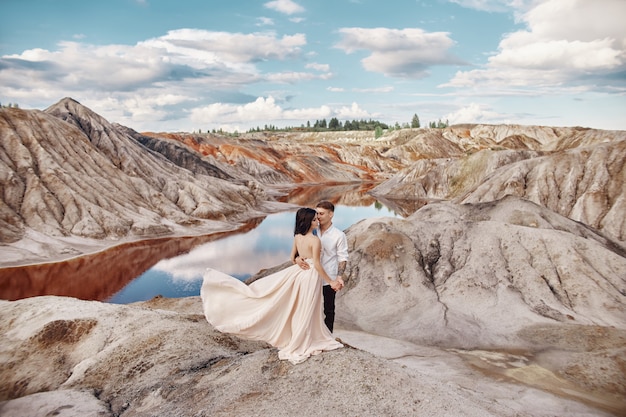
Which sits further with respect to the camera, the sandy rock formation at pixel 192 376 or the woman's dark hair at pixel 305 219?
the woman's dark hair at pixel 305 219

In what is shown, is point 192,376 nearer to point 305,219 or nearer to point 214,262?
point 305,219

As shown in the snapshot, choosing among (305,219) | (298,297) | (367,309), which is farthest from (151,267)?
(305,219)

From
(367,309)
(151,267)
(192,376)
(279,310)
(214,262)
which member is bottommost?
(214,262)

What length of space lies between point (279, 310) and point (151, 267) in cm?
2724

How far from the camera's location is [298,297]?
7.82 meters

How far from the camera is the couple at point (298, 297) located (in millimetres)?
7562

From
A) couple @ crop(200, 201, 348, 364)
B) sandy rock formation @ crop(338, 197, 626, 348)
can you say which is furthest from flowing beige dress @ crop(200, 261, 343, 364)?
sandy rock formation @ crop(338, 197, 626, 348)

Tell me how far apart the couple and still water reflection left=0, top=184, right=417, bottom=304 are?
19235mm

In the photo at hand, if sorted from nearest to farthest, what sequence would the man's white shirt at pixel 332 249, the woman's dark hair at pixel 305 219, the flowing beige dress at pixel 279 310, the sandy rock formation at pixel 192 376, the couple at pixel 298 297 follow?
1. the sandy rock formation at pixel 192 376
2. the woman's dark hair at pixel 305 219
3. the couple at pixel 298 297
4. the flowing beige dress at pixel 279 310
5. the man's white shirt at pixel 332 249

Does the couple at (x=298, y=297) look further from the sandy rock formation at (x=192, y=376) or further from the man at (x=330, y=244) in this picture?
the sandy rock formation at (x=192, y=376)

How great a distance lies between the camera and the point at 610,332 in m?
15.6

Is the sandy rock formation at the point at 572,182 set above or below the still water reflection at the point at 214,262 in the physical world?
above

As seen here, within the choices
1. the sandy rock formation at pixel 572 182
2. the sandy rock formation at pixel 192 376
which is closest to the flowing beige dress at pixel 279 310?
the sandy rock formation at pixel 192 376

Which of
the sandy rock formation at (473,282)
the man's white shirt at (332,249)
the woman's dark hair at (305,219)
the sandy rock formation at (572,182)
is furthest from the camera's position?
the sandy rock formation at (572,182)
